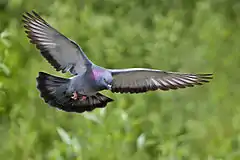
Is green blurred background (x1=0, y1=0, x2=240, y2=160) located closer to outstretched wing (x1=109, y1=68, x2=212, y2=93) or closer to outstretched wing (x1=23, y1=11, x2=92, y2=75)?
outstretched wing (x1=23, y1=11, x2=92, y2=75)

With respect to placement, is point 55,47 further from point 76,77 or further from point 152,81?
point 152,81

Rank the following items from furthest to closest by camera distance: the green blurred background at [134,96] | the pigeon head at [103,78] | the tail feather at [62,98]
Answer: the green blurred background at [134,96] → the tail feather at [62,98] → the pigeon head at [103,78]

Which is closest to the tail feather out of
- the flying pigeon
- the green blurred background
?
the flying pigeon

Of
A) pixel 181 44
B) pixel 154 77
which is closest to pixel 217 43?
pixel 181 44

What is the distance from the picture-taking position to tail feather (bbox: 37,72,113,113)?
276 cm

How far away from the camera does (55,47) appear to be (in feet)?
8.99

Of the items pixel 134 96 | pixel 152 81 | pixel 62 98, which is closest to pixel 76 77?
pixel 62 98

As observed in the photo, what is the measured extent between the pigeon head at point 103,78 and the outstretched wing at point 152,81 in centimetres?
25

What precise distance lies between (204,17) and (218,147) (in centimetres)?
196

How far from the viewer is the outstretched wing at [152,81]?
2.81 meters

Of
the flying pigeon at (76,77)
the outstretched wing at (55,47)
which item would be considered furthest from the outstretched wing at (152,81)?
the outstretched wing at (55,47)

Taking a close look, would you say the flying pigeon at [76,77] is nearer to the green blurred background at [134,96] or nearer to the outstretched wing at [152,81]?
the outstretched wing at [152,81]

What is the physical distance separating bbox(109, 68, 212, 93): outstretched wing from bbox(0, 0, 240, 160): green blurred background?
2.11 feet

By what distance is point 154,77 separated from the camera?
2.87m
